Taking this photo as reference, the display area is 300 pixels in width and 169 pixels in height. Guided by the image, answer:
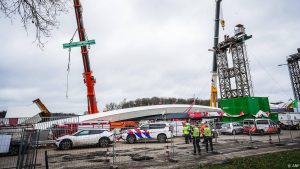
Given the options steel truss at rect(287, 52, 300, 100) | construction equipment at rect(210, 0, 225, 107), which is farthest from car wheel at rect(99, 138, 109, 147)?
steel truss at rect(287, 52, 300, 100)

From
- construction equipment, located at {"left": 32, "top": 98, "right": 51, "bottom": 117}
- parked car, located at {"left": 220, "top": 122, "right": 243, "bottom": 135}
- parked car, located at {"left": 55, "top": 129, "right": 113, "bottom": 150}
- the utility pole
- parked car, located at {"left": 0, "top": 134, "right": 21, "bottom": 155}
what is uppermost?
the utility pole

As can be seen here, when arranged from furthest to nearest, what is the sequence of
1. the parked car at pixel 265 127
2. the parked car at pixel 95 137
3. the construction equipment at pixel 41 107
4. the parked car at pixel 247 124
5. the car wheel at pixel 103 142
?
the construction equipment at pixel 41 107, the parked car at pixel 247 124, the parked car at pixel 265 127, the car wheel at pixel 103 142, the parked car at pixel 95 137

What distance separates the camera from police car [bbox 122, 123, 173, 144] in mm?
16625

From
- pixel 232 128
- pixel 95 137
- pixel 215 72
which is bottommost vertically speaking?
pixel 232 128

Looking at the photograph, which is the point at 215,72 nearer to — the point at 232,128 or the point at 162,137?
the point at 232,128

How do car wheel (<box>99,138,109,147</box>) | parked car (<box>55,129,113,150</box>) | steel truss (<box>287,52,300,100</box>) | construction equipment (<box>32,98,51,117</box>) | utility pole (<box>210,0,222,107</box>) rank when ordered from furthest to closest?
steel truss (<box>287,52,300,100</box>)
utility pole (<box>210,0,222,107</box>)
construction equipment (<box>32,98,51,117</box>)
car wheel (<box>99,138,109,147</box>)
parked car (<box>55,129,113,150</box>)

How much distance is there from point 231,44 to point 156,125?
139ft

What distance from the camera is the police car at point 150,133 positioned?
54.5 ft

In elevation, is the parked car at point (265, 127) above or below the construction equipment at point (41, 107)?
below

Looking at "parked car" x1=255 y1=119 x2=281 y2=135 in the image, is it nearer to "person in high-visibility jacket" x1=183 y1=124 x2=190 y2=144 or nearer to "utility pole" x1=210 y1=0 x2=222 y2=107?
"person in high-visibility jacket" x1=183 y1=124 x2=190 y2=144

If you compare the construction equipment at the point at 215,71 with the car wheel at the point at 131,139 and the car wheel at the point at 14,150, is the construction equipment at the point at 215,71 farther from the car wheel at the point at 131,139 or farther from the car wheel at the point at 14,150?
the car wheel at the point at 14,150

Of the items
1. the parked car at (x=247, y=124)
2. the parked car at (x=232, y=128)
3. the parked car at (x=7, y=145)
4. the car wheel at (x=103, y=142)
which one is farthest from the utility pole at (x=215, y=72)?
the parked car at (x=7, y=145)

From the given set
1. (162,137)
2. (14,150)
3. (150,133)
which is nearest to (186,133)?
(162,137)

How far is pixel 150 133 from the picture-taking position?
56.0 feet
